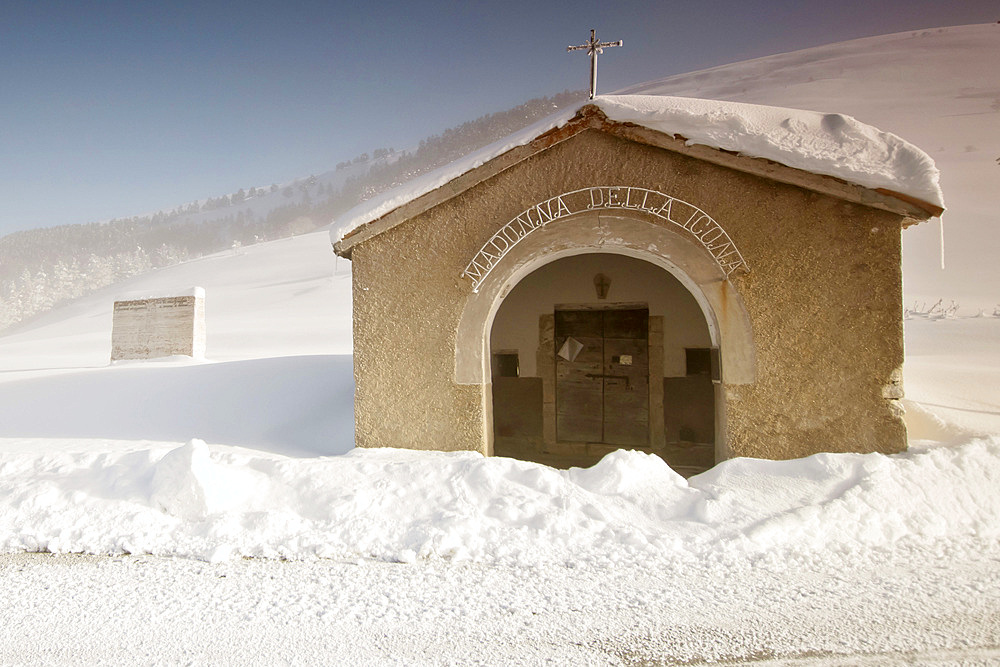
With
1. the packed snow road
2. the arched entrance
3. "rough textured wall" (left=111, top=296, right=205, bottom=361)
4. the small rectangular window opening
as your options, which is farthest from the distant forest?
the packed snow road

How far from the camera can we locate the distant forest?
74375mm

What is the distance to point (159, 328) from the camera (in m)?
11.4

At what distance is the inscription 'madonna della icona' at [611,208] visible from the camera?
15.2ft

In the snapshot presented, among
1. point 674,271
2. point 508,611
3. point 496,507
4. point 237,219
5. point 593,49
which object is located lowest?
point 508,611

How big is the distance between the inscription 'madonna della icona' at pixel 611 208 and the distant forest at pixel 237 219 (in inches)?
2495

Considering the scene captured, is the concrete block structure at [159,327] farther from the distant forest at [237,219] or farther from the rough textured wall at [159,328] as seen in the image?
the distant forest at [237,219]

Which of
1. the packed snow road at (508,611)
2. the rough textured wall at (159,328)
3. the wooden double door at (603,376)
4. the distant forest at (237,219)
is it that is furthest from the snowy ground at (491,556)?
the distant forest at (237,219)

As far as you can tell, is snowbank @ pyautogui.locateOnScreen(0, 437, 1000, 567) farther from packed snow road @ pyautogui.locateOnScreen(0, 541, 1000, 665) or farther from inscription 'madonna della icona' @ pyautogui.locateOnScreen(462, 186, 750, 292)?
inscription 'madonna della icona' @ pyautogui.locateOnScreen(462, 186, 750, 292)

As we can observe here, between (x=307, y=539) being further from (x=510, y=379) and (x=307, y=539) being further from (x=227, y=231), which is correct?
(x=227, y=231)

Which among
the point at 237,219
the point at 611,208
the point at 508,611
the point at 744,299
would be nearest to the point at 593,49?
the point at 611,208

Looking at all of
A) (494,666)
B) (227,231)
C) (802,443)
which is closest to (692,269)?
(802,443)

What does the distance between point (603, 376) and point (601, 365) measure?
0.52 feet

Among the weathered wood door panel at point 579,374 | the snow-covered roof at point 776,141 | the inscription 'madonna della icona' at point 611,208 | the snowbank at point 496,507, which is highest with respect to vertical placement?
the snow-covered roof at point 776,141

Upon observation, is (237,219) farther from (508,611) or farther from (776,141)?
(508,611)
